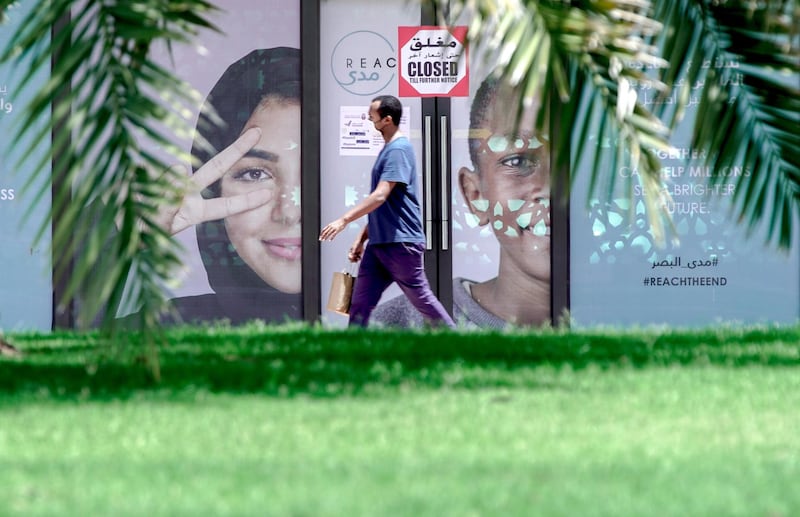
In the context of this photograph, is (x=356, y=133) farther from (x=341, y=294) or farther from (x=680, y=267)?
(x=680, y=267)

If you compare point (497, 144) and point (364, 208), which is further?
point (497, 144)

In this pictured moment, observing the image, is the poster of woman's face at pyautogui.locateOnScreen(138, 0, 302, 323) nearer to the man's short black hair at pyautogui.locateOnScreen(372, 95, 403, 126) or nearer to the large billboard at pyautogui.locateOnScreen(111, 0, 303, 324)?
the large billboard at pyautogui.locateOnScreen(111, 0, 303, 324)

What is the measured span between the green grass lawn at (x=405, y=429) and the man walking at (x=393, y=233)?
1.04 m

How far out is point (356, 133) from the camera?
10.7m

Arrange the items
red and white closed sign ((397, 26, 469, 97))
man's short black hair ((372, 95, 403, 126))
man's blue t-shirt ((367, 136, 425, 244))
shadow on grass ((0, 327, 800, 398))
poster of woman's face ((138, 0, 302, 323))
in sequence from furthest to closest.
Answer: red and white closed sign ((397, 26, 469, 97)) < poster of woman's face ((138, 0, 302, 323)) < man's short black hair ((372, 95, 403, 126)) < man's blue t-shirt ((367, 136, 425, 244)) < shadow on grass ((0, 327, 800, 398))

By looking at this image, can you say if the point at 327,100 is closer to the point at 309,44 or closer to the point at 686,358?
the point at 309,44

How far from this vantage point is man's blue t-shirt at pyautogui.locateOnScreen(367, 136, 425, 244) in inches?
324

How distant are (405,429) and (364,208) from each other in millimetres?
3703

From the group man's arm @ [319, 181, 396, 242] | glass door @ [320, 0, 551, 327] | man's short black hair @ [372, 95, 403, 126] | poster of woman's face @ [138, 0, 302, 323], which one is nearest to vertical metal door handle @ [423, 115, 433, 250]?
glass door @ [320, 0, 551, 327]

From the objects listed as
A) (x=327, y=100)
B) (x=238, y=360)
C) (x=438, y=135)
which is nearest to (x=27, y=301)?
(x=327, y=100)

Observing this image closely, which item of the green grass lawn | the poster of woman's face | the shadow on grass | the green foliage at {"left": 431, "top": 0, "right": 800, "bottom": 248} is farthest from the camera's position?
the poster of woman's face

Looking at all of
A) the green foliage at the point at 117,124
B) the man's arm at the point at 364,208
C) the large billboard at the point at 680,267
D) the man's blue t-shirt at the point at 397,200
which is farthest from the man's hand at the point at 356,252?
the green foliage at the point at 117,124

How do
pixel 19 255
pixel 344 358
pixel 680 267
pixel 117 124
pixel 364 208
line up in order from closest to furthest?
pixel 117 124, pixel 344 358, pixel 364 208, pixel 19 255, pixel 680 267

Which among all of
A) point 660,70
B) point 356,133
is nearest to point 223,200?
point 356,133
